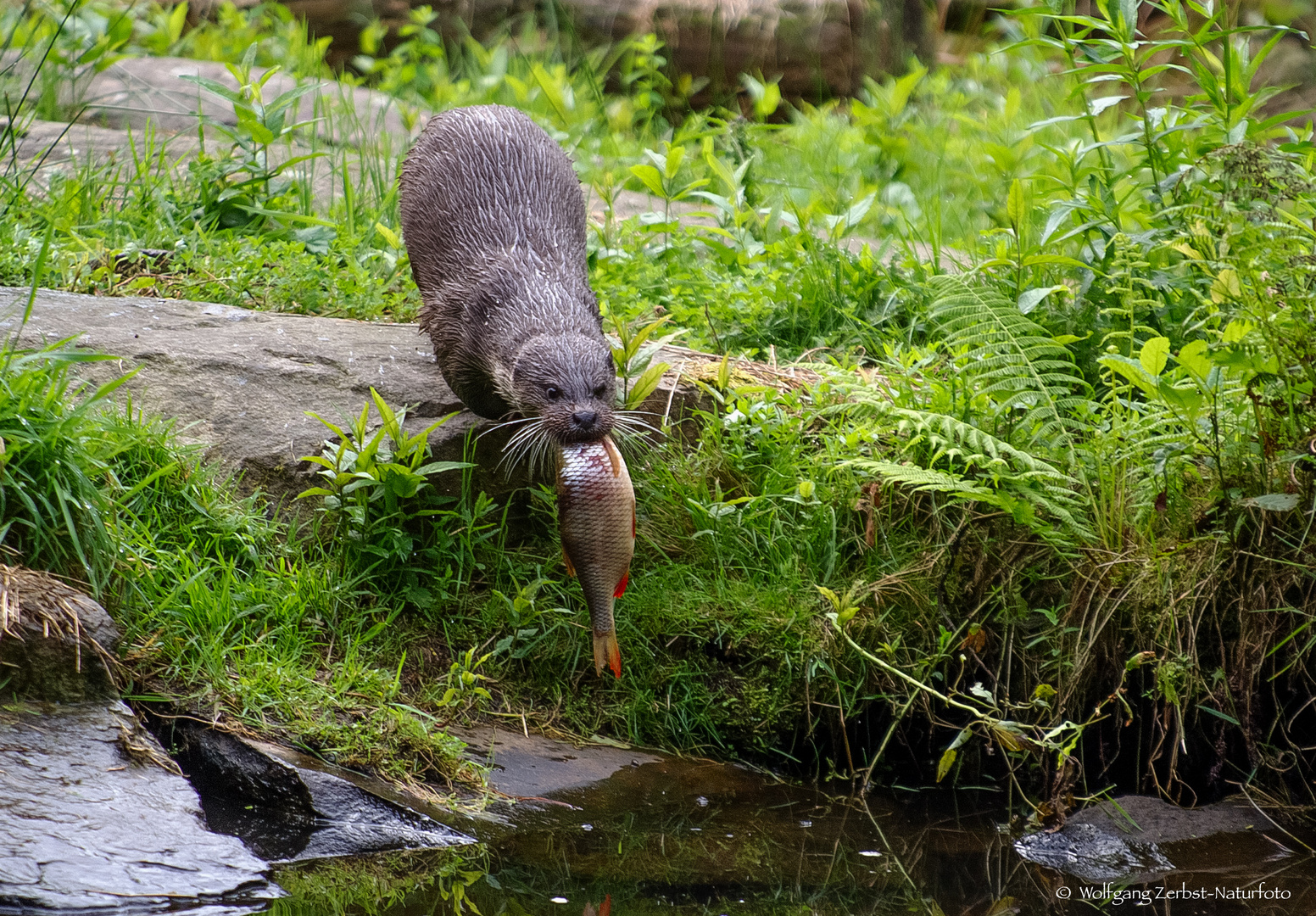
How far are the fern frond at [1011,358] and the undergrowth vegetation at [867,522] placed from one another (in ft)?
0.04

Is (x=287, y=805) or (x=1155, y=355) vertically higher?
(x=1155, y=355)

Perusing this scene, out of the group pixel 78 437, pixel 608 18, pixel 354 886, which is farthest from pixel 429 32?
pixel 354 886

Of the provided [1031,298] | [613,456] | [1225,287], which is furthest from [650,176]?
[1225,287]

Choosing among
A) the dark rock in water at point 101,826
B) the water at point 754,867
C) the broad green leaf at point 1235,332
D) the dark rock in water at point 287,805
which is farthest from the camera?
the broad green leaf at point 1235,332

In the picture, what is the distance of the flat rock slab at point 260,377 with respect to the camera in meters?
3.69

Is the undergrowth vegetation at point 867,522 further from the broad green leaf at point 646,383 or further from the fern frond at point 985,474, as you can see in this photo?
the broad green leaf at point 646,383

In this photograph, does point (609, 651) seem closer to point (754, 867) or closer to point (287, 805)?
point (754, 867)

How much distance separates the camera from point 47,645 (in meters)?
2.83

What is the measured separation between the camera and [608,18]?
331 inches

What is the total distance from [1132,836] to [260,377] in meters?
2.77

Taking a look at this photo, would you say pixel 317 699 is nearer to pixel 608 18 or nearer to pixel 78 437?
pixel 78 437

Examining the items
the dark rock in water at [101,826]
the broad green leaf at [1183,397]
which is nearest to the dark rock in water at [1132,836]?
the broad green leaf at [1183,397]

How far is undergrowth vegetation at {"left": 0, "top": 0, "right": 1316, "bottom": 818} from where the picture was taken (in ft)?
9.94

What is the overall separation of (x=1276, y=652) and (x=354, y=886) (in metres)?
2.20
